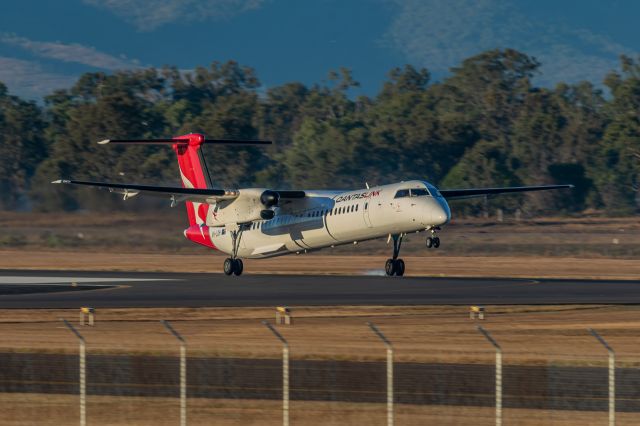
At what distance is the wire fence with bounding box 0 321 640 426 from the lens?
18609 millimetres

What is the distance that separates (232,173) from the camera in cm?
10800

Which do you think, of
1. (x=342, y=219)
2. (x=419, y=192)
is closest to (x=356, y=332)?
(x=419, y=192)

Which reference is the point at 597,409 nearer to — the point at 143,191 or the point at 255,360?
the point at 255,360

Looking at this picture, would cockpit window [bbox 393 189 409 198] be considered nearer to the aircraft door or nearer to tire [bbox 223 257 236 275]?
the aircraft door

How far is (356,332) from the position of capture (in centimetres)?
2664

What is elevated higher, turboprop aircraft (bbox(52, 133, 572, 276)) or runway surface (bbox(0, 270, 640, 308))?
turboprop aircraft (bbox(52, 133, 572, 276))

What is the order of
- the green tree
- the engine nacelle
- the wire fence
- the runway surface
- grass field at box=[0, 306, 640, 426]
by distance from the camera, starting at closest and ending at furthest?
the wire fence
grass field at box=[0, 306, 640, 426]
the runway surface
the engine nacelle
the green tree

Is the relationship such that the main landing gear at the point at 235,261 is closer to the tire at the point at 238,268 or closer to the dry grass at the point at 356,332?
the tire at the point at 238,268

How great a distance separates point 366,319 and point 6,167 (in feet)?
300

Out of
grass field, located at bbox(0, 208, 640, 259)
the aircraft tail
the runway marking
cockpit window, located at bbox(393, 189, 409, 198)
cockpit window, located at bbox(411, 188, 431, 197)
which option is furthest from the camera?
grass field, located at bbox(0, 208, 640, 259)

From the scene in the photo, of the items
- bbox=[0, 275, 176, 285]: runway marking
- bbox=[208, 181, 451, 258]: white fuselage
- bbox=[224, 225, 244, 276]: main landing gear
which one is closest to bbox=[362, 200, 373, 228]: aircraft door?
bbox=[208, 181, 451, 258]: white fuselage

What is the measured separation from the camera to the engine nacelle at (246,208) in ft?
141

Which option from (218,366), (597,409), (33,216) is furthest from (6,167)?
(597,409)

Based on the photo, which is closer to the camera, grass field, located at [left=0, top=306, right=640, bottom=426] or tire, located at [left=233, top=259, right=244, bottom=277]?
grass field, located at [left=0, top=306, right=640, bottom=426]
